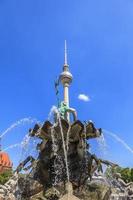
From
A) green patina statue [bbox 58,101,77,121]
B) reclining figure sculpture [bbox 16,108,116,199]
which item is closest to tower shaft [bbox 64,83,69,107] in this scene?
green patina statue [bbox 58,101,77,121]

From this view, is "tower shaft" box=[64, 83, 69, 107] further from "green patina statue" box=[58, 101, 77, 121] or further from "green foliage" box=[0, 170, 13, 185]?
"green foliage" box=[0, 170, 13, 185]

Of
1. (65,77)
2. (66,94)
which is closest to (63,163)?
(66,94)

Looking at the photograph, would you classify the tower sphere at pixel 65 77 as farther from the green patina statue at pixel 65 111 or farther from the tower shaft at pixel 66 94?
the green patina statue at pixel 65 111

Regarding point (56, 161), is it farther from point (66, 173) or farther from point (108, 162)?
point (108, 162)

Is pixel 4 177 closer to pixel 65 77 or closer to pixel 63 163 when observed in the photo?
pixel 65 77

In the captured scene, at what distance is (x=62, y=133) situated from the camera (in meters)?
13.8

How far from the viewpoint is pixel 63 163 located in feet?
45.6

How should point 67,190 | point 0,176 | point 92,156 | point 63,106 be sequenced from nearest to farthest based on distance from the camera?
point 67,190
point 92,156
point 63,106
point 0,176

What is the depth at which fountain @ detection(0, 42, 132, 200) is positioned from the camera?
45.1ft

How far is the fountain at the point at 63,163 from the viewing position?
45.1ft

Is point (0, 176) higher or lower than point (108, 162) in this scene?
higher

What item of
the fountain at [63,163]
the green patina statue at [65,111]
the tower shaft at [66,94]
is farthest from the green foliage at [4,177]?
the fountain at [63,163]

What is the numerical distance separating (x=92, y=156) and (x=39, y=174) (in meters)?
1.89

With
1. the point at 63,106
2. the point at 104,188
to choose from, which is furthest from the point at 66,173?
the point at 63,106
